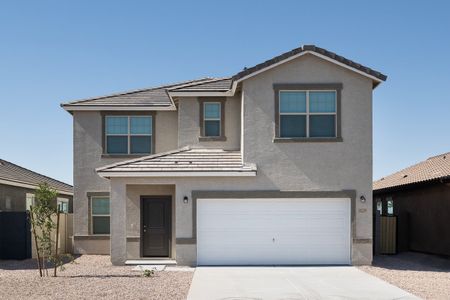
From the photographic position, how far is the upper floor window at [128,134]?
20766mm

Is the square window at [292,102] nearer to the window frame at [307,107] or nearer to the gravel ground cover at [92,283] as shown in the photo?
the window frame at [307,107]

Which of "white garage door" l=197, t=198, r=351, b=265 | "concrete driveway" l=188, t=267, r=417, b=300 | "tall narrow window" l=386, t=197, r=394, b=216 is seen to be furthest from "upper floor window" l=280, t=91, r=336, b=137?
"tall narrow window" l=386, t=197, r=394, b=216

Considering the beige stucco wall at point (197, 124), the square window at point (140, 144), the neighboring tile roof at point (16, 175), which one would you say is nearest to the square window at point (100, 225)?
the square window at point (140, 144)

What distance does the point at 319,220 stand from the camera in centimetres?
1700

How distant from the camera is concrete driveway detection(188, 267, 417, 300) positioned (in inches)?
460

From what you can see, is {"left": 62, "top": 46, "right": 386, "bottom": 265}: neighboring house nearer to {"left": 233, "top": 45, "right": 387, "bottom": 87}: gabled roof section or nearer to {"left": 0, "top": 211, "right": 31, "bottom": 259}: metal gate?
{"left": 233, "top": 45, "right": 387, "bottom": 87}: gabled roof section

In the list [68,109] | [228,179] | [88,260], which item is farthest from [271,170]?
[68,109]

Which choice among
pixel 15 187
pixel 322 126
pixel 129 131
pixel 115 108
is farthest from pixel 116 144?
pixel 322 126

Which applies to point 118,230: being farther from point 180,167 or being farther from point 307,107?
point 307,107

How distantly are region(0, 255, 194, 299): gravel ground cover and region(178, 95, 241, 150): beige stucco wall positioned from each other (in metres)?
5.21

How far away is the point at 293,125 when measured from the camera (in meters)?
17.0

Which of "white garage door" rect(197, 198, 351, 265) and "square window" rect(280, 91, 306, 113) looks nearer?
"white garage door" rect(197, 198, 351, 265)

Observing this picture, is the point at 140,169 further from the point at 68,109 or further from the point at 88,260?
the point at 68,109

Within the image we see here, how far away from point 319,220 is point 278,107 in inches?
153
